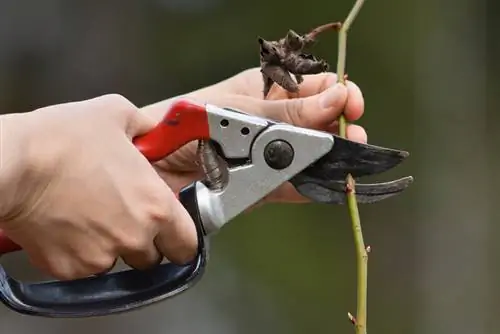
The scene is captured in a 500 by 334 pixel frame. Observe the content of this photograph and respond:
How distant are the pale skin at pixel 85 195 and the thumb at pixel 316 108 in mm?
136

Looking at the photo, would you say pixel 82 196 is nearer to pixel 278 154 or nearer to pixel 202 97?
pixel 278 154

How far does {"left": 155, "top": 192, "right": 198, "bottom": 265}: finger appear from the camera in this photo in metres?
0.60

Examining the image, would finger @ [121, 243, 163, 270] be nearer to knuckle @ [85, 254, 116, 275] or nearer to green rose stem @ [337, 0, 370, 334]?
knuckle @ [85, 254, 116, 275]

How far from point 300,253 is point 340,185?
2.48 feet

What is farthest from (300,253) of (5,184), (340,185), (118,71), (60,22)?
(5,184)

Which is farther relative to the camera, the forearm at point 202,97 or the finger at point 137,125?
the forearm at point 202,97

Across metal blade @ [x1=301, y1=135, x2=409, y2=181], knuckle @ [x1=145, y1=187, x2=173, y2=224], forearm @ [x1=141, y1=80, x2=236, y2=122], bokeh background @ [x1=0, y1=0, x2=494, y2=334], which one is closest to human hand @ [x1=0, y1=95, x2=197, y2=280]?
knuckle @ [x1=145, y1=187, x2=173, y2=224]

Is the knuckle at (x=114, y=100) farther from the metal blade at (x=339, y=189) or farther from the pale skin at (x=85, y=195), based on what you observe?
the metal blade at (x=339, y=189)

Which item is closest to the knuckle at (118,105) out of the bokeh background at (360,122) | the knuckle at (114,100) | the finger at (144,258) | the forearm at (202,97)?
the knuckle at (114,100)

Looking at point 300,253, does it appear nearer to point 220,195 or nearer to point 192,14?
point 192,14

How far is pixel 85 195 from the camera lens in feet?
1.89

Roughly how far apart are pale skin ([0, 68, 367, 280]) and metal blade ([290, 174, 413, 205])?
0.09 metres

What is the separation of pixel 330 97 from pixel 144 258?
20cm

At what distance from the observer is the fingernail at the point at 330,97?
0.68 m
